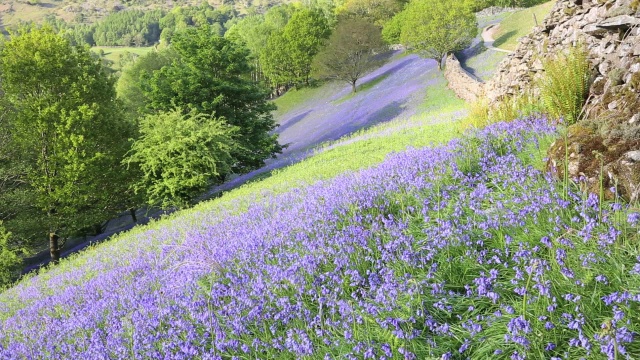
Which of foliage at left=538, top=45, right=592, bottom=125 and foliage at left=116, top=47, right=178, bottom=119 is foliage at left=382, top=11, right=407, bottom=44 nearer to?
foliage at left=116, top=47, right=178, bottom=119

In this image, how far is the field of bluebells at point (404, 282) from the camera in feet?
8.58

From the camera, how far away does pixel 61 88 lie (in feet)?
60.5

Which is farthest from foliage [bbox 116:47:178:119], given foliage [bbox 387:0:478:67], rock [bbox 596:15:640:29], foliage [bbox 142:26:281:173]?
rock [bbox 596:15:640:29]

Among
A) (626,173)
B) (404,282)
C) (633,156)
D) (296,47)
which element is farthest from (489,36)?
(404,282)

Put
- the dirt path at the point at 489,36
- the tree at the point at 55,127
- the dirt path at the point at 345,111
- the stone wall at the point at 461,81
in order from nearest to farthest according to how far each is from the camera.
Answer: the tree at the point at 55,127 → the stone wall at the point at 461,81 → the dirt path at the point at 345,111 → the dirt path at the point at 489,36

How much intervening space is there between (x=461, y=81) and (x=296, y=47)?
31623 millimetres

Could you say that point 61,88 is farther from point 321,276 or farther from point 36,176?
point 321,276

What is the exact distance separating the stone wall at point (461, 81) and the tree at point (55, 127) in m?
17.7

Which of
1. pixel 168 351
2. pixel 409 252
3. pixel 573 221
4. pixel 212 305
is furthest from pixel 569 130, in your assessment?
pixel 168 351

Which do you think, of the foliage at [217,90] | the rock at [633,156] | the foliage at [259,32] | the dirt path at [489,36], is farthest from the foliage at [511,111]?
the foliage at [259,32]

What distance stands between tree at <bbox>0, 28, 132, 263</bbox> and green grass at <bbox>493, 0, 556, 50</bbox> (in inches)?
1210

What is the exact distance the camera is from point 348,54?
42219 mm

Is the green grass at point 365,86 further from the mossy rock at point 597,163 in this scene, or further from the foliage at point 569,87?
the mossy rock at point 597,163

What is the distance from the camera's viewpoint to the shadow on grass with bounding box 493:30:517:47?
36.6m
